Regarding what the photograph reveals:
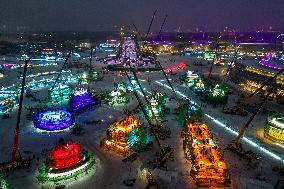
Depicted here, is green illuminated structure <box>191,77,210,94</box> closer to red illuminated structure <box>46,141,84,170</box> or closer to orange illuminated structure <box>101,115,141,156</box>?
orange illuminated structure <box>101,115,141,156</box>

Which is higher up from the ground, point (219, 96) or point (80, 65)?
point (219, 96)

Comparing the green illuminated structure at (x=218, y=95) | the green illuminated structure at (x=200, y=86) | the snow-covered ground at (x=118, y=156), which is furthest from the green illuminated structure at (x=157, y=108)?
the green illuminated structure at (x=200, y=86)

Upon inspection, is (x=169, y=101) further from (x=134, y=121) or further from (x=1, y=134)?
(x=1, y=134)

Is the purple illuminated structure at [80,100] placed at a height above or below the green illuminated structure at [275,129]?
below

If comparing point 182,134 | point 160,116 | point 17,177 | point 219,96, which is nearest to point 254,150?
point 182,134

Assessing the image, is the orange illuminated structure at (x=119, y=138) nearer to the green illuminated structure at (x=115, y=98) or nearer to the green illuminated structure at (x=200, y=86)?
the green illuminated structure at (x=115, y=98)

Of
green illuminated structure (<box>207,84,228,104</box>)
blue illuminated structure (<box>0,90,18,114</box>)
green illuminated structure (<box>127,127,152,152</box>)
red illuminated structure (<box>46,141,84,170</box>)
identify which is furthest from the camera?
green illuminated structure (<box>207,84,228,104</box>)

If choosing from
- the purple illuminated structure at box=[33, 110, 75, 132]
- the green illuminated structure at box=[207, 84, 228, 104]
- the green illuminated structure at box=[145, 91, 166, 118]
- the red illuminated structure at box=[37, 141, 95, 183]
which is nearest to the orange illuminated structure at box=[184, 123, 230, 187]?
the red illuminated structure at box=[37, 141, 95, 183]
